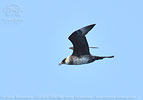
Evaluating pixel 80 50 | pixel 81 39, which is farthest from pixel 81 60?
pixel 81 39

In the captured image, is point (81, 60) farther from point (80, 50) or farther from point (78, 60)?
point (80, 50)

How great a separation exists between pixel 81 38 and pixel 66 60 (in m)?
1.71

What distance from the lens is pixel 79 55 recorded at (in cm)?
1886

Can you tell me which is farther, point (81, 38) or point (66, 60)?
point (66, 60)

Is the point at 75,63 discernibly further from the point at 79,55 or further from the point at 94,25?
the point at 94,25

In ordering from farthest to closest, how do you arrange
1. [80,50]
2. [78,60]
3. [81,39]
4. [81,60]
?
[78,60]
[81,60]
[80,50]
[81,39]

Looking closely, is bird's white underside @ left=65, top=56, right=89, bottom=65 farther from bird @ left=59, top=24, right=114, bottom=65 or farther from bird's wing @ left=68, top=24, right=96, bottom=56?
bird's wing @ left=68, top=24, right=96, bottom=56

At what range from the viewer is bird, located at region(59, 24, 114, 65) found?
18016mm

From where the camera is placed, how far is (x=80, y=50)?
61.1ft

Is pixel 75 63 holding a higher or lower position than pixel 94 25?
lower

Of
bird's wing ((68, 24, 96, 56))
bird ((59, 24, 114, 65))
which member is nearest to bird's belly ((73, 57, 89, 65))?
bird ((59, 24, 114, 65))

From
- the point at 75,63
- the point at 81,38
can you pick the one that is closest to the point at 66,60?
the point at 75,63

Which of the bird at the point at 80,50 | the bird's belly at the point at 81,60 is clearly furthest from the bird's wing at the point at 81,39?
the bird's belly at the point at 81,60

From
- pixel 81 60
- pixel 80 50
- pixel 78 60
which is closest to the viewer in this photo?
pixel 80 50
